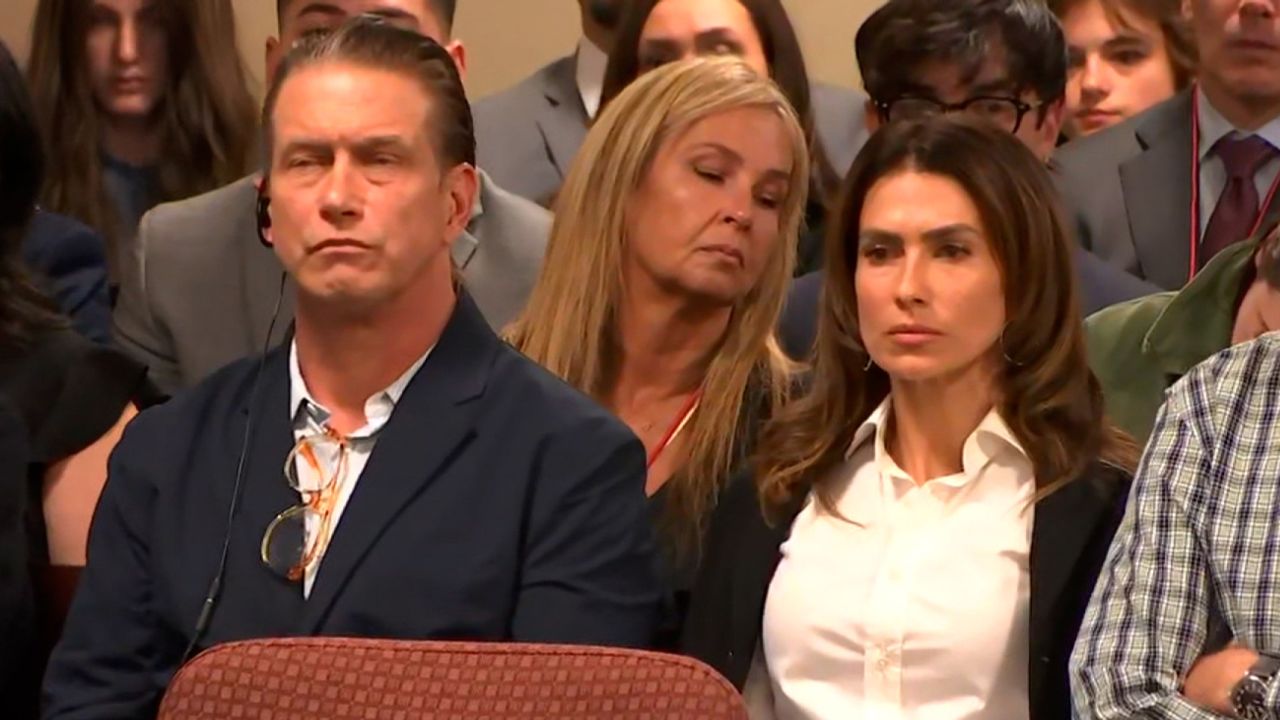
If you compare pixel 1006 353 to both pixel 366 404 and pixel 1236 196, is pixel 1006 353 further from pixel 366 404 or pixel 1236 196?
pixel 1236 196

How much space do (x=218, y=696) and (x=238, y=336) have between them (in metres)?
1.17

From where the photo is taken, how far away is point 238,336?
2916 mm

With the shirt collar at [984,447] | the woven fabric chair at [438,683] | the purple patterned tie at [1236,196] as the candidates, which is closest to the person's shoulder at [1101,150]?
the purple patterned tie at [1236,196]

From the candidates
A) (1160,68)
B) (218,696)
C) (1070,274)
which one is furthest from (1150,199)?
(218,696)

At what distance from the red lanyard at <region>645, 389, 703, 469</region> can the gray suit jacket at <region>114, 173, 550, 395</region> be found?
36 centimetres

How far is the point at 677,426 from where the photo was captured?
257 cm

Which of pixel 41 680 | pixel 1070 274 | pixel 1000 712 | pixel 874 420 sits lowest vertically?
pixel 41 680

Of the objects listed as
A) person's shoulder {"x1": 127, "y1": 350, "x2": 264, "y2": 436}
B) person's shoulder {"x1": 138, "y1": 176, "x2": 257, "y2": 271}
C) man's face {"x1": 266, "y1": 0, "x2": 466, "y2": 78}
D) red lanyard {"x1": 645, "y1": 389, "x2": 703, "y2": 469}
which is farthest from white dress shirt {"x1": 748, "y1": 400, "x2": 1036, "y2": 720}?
man's face {"x1": 266, "y1": 0, "x2": 466, "y2": 78}

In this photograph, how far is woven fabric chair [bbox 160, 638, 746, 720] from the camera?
1747 millimetres

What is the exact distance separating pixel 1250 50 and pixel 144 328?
1.49 m

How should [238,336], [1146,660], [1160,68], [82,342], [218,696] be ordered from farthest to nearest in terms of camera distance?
[1160,68] < [238,336] < [82,342] < [1146,660] < [218,696]

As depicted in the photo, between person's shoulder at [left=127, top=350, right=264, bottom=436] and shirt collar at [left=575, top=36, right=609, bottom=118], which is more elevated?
shirt collar at [left=575, top=36, right=609, bottom=118]

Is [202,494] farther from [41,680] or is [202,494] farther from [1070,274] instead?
[1070,274]

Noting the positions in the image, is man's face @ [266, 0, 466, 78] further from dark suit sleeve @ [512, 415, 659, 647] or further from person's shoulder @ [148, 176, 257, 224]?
dark suit sleeve @ [512, 415, 659, 647]
